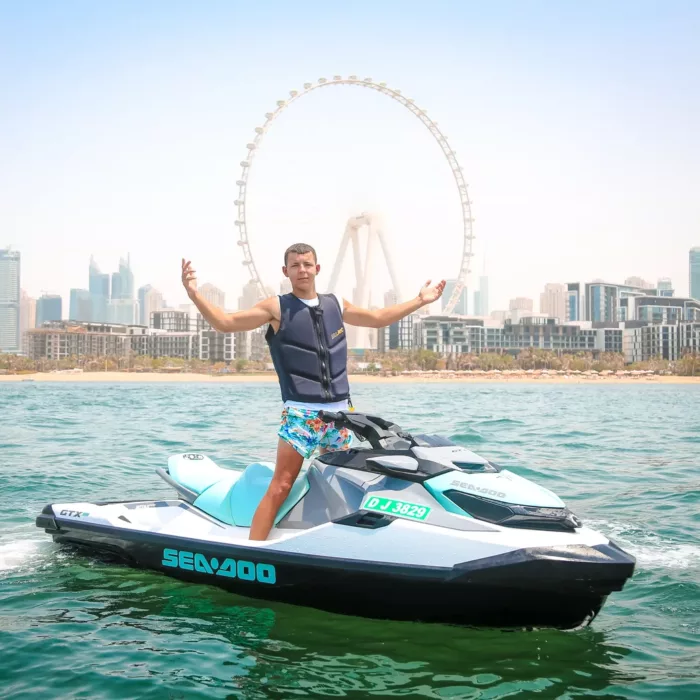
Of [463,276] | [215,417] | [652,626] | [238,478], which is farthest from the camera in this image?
[463,276]

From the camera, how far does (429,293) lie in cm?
521

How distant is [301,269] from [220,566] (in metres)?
1.81

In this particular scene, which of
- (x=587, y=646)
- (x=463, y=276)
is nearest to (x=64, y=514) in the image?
(x=587, y=646)

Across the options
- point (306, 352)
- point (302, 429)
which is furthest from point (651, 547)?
point (306, 352)

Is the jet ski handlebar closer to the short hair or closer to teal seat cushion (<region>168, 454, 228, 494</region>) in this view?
the short hair

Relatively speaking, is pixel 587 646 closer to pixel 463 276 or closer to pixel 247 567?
pixel 247 567

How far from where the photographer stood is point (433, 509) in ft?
14.3

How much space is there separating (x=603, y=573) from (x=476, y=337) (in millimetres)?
149125

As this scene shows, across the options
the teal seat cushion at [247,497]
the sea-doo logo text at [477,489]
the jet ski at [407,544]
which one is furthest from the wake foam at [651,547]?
the teal seat cushion at [247,497]

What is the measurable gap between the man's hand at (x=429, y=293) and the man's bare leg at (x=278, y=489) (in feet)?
3.98

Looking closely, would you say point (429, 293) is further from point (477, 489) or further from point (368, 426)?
point (477, 489)

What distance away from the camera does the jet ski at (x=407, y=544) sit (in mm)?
4113

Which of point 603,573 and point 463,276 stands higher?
point 463,276

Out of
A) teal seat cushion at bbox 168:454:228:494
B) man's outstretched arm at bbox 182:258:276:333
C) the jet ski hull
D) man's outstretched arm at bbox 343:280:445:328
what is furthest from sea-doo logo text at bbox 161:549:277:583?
man's outstretched arm at bbox 343:280:445:328
